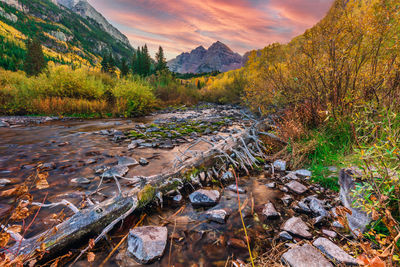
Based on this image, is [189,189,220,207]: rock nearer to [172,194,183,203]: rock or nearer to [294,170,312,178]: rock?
[172,194,183,203]: rock

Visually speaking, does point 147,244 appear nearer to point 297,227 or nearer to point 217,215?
point 217,215

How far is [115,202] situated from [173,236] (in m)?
0.90

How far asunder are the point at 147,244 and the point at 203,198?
123cm

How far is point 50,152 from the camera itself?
512 centimetres

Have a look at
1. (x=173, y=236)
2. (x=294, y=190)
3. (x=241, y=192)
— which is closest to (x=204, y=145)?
(x=241, y=192)

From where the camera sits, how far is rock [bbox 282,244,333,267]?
168cm

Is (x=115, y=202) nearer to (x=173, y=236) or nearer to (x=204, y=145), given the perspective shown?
(x=173, y=236)

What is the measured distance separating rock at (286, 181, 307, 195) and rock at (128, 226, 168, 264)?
8.41 feet

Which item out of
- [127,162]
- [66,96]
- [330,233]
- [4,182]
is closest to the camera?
[330,233]

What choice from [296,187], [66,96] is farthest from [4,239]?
[66,96]

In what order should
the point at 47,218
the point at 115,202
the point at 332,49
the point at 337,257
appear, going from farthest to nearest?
the point at 332,49 < the point at 47,218 < the point at 115,202 < the point at 337,257

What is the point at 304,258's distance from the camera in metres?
1.74

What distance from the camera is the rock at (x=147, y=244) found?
189 cm

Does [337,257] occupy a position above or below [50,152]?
above
